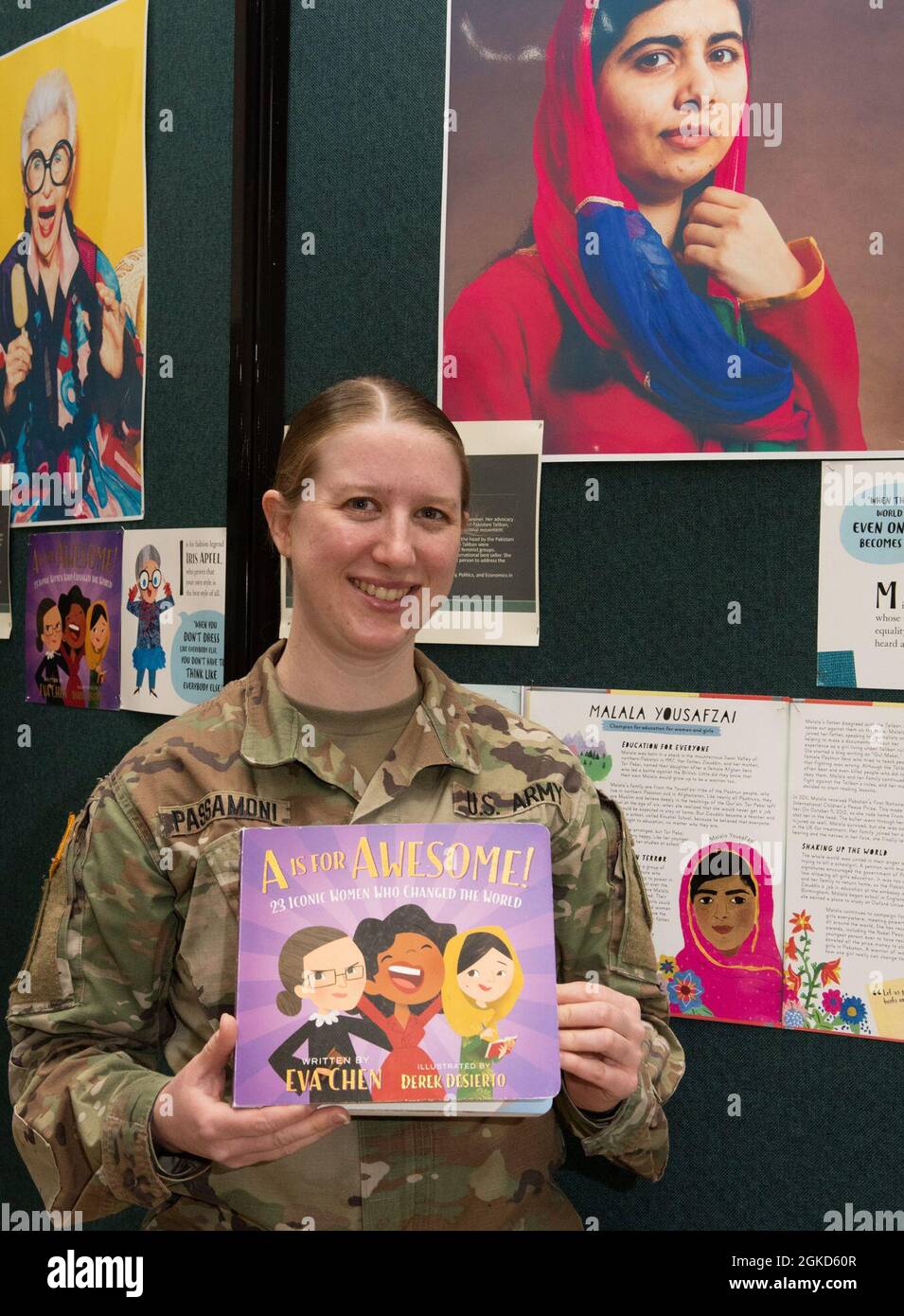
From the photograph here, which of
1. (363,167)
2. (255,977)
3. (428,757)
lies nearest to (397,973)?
(255,977)

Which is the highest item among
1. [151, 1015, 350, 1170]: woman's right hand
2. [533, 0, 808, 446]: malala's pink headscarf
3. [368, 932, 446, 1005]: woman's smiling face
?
[533, 0, 808, 446]: malala's pink headscarf

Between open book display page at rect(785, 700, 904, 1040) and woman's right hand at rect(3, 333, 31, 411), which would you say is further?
woman's right hand at rect(3, 333, 31, 411)

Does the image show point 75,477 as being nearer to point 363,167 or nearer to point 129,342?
point 129,342

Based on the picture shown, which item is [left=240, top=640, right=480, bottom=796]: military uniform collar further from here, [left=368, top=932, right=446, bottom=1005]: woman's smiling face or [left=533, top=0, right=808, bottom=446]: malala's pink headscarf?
[left=533, top=0, right=808, bottom=446]: malala's pink headscarf

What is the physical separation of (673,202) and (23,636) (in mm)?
1054

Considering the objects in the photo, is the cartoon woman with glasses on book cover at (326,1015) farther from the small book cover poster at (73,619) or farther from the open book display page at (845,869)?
the small book cover poster at (73,619)

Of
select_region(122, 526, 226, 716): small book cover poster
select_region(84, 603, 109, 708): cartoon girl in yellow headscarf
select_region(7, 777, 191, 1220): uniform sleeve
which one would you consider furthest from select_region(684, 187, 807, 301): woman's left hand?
select_region(84, 603, 109, 708): cartoon girl in yellow headscarf

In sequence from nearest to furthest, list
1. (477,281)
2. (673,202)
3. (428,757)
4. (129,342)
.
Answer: (428,757)
(673,202)
(477,281)
(129,342)

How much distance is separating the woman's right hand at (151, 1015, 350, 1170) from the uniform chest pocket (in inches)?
4.0

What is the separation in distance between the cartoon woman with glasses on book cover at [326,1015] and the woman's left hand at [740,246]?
2.37ft

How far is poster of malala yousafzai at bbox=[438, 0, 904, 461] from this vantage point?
3.58 ft

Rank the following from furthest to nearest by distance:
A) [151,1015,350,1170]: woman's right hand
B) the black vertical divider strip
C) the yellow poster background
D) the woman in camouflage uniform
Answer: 1. the yellow poster background
2. the black vertical divider strip
3. the woman in camouflage uniform
4. [151,1015,350,1170]: woman's right hand

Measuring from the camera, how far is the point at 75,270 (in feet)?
5.15
